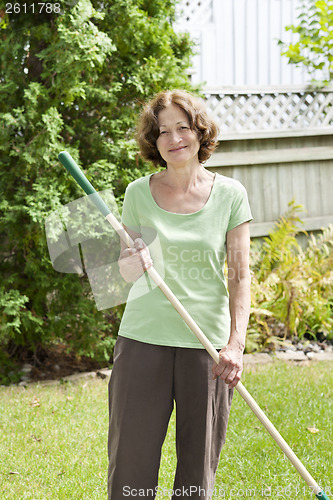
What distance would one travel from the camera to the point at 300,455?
3.33 metres

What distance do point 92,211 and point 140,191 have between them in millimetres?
2523

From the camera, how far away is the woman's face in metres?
2.10

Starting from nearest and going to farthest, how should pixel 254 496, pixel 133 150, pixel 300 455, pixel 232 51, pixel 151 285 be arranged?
1. pixel 151 285
2. pixel 254 496
3. pixel 300 455
4. pixel 133 150
5. pixel 232 51

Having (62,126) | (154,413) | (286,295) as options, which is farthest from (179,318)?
(286,295)

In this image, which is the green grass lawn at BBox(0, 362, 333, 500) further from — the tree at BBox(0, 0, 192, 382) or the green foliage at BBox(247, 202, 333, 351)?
the green foliage at BBox(247, 202, 333, 351)

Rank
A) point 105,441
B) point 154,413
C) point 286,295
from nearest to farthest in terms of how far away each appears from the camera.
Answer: point 154,413
point 105,441
point 286,295

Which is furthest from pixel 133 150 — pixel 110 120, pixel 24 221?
pixel 24 221

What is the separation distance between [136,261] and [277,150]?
5379 millimetres

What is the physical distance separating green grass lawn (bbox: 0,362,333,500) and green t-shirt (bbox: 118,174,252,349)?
1.28 m

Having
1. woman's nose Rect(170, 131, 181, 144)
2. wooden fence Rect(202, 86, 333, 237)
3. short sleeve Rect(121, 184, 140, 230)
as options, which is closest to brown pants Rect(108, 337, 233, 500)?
short sleeve Rect(121, 184, 140, 230)

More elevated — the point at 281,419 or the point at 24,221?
the point at 24,221

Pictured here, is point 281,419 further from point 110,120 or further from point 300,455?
point 110,120

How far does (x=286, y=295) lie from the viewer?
18.5ft

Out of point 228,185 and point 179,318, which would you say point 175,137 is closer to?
point 228,185
